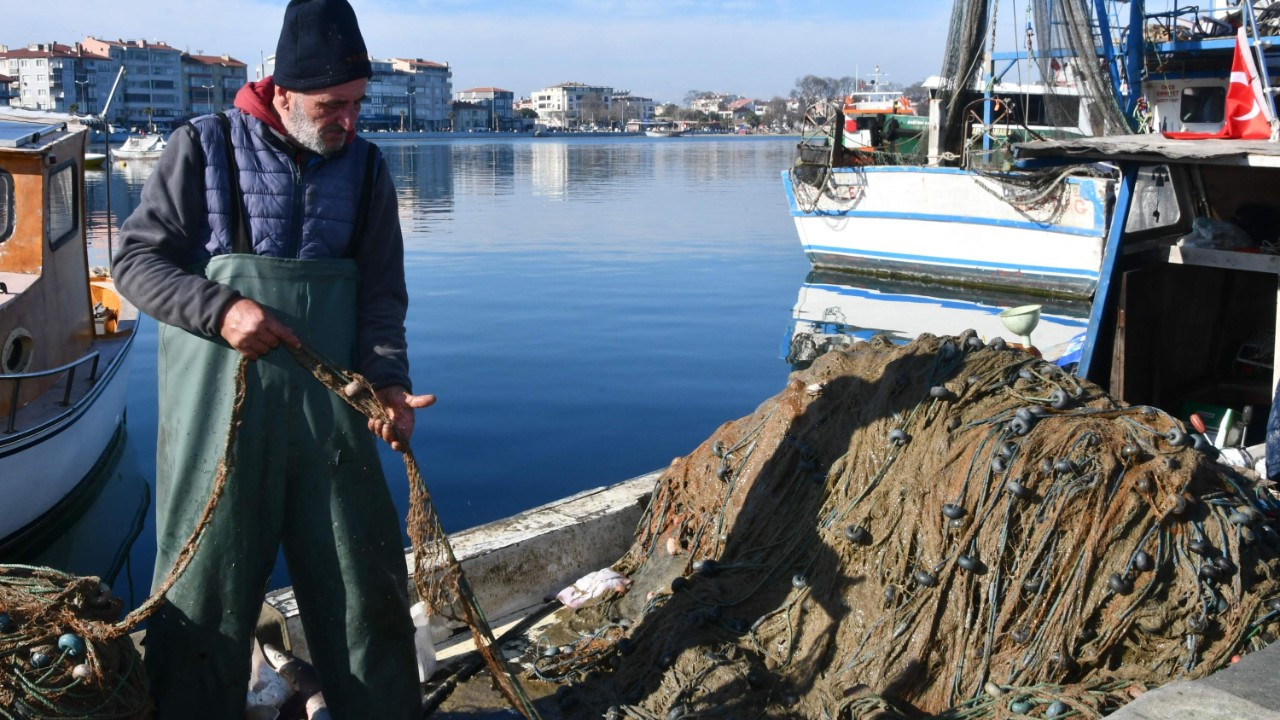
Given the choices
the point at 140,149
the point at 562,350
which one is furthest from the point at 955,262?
the point at 140,149

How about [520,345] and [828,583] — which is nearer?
[828,583]

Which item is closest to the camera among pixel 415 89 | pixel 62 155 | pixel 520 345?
pixel 62 155

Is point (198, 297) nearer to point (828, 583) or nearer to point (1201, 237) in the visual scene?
point (828, 583)

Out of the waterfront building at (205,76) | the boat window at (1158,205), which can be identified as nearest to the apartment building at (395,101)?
the waterfront building at (205,76)

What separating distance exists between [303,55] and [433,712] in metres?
2.32

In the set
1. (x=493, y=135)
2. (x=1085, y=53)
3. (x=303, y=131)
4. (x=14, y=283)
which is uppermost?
(x=493, y=135)

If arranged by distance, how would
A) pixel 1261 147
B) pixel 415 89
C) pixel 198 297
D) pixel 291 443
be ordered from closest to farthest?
pixel 198 297 → pixel 291 443 → pixel 1261 147 → pixel 415 89

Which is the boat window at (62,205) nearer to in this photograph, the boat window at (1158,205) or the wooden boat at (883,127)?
the boat window at (1158,205)

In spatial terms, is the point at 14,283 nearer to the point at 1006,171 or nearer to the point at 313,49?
the point at 313,49

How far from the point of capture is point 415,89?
169125mm

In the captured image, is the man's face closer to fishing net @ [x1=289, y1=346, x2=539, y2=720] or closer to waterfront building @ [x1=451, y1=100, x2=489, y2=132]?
fishing net @ [x1=289, y1=346, x2=539, y2=720]

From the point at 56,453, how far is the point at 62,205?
2.42m

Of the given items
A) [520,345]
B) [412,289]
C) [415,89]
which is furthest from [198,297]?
[415,89]

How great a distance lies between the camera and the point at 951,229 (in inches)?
802
